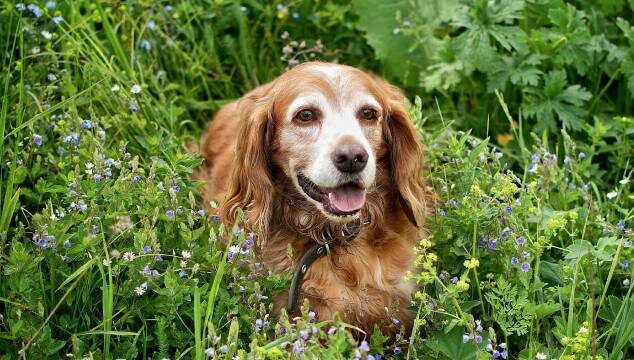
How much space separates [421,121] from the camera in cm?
454

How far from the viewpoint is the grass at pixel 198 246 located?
332 cm

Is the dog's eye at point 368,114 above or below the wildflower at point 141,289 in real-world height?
above

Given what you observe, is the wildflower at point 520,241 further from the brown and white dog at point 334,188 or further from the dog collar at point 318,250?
the dog collar at point 318,250

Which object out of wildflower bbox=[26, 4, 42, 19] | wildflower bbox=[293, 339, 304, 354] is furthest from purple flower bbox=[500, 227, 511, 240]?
wildflower bbox=[26, 4, 42, 19]

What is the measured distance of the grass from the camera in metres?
3.32

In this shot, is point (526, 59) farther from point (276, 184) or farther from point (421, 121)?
point (276, 184)

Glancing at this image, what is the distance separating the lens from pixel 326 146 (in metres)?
3.69

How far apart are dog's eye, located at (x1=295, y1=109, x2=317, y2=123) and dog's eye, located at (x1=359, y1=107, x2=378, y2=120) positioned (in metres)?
0.19

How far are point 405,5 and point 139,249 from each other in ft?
9.34

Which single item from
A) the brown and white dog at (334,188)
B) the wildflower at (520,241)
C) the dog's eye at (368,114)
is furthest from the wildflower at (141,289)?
the wildflower at (520,241)

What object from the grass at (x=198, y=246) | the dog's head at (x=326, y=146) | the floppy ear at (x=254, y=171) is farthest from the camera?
the floppy ear at (x=254, y=171)

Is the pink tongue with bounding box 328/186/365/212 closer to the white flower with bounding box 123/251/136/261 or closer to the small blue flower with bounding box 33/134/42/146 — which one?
the white flower with bounding box 123/251/136/261

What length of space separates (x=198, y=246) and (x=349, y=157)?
0.65 m

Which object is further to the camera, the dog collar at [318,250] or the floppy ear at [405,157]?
the floppy ear at [405,157]
